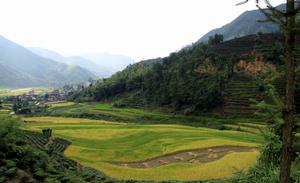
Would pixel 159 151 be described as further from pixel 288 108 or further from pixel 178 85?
pixel 178 85

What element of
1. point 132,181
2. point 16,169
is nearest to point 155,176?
point 132,181

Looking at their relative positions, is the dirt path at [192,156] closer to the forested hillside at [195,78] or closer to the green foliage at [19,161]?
the green foliage at [19,161]

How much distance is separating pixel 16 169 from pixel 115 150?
2332 centimetres

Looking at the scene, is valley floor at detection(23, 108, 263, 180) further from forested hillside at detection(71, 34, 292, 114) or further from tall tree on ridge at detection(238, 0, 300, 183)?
tall tree on ridge at detection(238, 0, 300, 183)

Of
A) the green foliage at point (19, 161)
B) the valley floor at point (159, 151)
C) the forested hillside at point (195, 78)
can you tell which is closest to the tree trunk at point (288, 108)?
the green foliage at point (19, 161)

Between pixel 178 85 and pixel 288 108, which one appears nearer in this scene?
pixel 288 108

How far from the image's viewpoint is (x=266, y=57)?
8631 cm

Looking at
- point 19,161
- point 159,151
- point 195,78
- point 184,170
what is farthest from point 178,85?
point 19,161

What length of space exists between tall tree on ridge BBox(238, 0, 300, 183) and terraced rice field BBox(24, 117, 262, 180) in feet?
81.6

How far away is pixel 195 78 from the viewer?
88438 millimetres

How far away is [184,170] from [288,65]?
28.7m

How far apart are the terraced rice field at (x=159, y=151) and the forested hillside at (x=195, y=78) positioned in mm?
26467

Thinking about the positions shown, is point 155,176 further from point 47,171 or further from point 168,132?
point 168,132

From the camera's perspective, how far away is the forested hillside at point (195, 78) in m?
81.4
